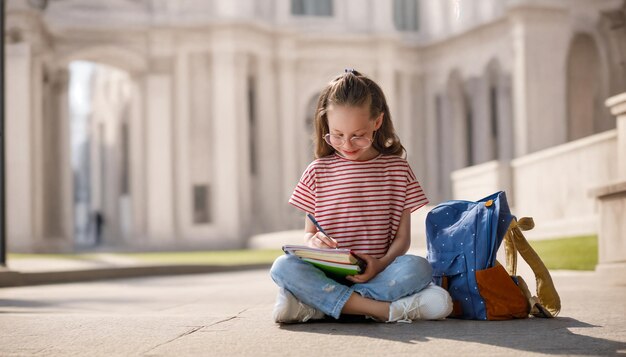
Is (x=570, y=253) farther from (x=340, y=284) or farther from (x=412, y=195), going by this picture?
(x=340, y=284)

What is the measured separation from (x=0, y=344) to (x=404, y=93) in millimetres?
29466

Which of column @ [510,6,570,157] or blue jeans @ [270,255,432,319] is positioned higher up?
column @ [510,6,570,157]

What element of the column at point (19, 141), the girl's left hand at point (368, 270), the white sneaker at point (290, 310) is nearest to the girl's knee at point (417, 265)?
the girl's left hand at point (368, 270)

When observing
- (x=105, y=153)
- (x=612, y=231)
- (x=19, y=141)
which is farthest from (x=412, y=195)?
(x=105, y=153)

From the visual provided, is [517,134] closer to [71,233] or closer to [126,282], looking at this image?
[71,233]

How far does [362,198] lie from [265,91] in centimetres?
2641

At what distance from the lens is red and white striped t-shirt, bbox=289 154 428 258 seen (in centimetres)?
445

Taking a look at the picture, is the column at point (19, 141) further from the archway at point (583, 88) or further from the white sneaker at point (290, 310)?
the white sneaker at point (290, 310)

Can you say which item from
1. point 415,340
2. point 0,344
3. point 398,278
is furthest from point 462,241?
point 0,344

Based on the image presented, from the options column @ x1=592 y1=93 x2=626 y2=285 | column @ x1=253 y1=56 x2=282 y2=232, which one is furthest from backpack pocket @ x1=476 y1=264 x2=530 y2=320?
column @ x1=253 y1=56 x2=282 y2=232

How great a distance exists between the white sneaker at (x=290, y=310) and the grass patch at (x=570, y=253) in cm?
700

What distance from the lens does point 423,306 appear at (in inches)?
169

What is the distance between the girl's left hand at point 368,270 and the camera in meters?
4.21

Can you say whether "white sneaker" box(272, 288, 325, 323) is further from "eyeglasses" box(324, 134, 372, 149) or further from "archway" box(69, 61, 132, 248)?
"archway" box(69, 61, 132, 248)
